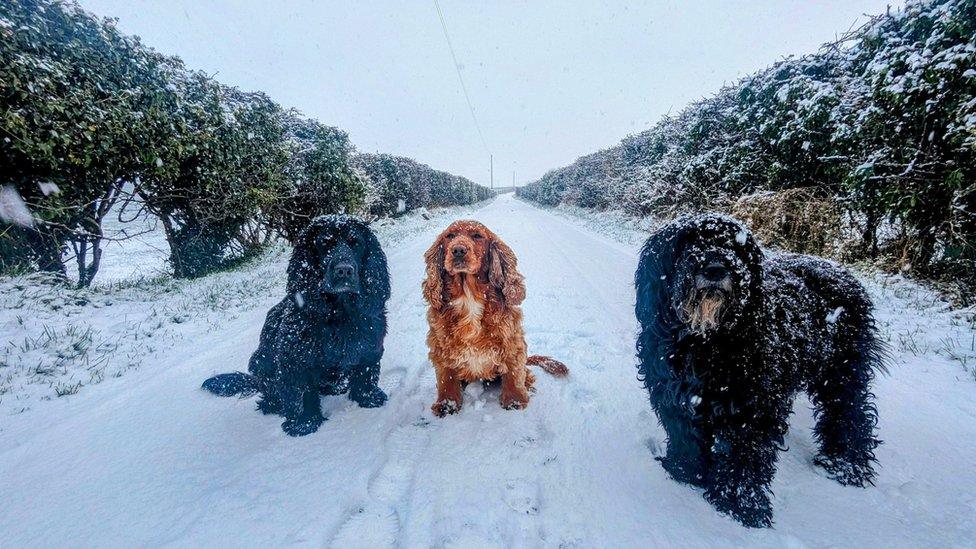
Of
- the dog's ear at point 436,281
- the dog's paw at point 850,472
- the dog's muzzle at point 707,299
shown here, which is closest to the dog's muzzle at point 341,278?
the dog's ear at point 436,281

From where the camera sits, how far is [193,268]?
321 inches

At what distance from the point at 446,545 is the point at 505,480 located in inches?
20.4

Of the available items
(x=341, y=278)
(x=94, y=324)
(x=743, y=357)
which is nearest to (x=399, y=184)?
(x=94, y=324)

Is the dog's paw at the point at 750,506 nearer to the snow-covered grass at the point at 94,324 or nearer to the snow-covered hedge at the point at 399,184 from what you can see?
the snow-covered grass at the point at 94,324

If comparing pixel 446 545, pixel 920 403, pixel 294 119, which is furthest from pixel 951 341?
pixel 294 119

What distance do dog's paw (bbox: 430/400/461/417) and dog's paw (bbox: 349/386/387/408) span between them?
449mm

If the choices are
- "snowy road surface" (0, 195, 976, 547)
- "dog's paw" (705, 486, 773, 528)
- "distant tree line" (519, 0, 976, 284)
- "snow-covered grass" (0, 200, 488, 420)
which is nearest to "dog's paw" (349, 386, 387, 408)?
"snowy road surface" (0, 195, 976, 547)

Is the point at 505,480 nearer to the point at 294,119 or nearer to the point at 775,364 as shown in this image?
the point at 775,364

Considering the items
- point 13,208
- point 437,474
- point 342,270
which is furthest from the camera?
point 13,208

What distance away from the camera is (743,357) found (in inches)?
73.9

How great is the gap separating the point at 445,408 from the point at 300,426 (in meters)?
1.04

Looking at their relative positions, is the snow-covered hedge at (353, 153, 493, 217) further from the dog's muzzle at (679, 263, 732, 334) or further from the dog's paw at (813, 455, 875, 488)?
the dog's paw at (813, 455, 875, 488)

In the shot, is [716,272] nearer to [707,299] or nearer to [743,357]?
[707,299]

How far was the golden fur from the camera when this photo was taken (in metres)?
→ 2.93
